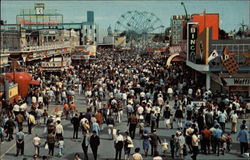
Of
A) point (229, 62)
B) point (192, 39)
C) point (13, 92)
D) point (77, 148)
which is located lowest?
point (77, 148)

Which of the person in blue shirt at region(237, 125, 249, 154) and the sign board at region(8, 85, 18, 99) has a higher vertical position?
the sign board at region(8, 85, 18, 99)

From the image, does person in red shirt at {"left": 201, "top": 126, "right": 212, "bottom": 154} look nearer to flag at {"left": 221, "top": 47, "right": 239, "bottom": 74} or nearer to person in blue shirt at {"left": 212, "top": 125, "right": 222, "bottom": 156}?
person in blue shirt at {"left": 212, "top": 125, "right": 222, "bottom": 156}

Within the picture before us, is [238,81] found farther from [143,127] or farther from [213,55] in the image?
[143,127]

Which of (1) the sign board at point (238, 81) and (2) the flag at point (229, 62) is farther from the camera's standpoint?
(2) the flag at point (229, 62)

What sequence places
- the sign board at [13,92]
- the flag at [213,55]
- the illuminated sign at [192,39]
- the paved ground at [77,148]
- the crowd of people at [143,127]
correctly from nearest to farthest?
the crowd of people at [143,127] < the paved ground at [77,148] < the sign board at [13,92] < the flag at [213,55] < the illuminated sign at [192,39]

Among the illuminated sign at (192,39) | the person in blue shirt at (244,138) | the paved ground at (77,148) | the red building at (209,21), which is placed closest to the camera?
the person in blue shirt at (244,138)

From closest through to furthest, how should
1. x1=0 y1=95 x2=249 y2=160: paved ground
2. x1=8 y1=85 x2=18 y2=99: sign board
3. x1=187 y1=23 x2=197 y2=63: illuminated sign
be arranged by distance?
1. x1=0 y1=95 x2=249 y2=160: paved ground
2. x1=8 y1=85 x2=18 y2=99: sign board
3. x1=187 y1=23 x2=197 y2=63: illuminated sign

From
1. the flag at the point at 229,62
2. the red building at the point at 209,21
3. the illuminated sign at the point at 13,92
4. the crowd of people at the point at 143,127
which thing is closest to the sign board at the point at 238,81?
the crowd of people at the point at 143,127

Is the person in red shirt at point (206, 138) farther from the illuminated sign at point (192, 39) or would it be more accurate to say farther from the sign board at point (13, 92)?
the illuminated sign at point (192, 39)

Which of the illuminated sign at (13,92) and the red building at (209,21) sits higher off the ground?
the red building at (209,21)

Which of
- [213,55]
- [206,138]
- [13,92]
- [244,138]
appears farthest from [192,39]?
[244,138]

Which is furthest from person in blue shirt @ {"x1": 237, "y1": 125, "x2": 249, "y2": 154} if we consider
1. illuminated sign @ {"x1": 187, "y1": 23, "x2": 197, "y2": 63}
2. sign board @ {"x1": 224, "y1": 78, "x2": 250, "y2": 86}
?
illuminated sign @ {"x1": 187, "y1": 23, "x2": 197, "y2": 63}

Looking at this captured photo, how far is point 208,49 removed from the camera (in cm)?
3031

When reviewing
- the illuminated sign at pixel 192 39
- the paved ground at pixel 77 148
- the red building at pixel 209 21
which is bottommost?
the paved ground at pixel 77 148
